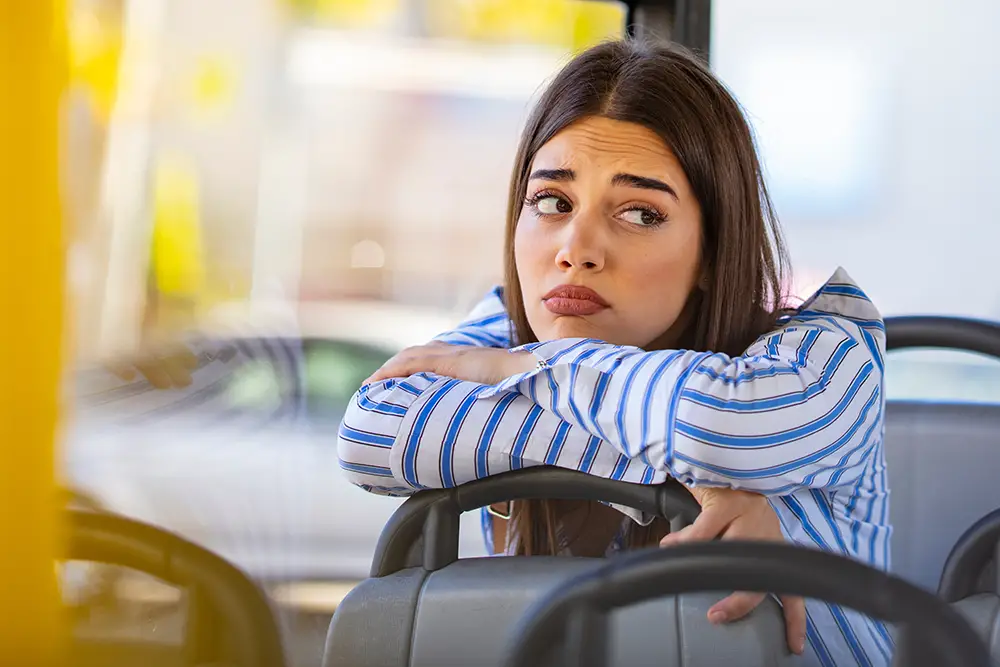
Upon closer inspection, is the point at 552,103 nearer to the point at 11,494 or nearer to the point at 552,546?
the point at 552,546

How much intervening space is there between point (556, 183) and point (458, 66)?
0.20 meters

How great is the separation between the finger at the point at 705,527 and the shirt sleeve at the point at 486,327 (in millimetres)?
338

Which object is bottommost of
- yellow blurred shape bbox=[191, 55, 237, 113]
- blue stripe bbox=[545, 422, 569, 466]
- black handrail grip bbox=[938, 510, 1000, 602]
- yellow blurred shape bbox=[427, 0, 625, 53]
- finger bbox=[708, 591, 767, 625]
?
black handrail grip bbox=[938, 510, 1000, 602]

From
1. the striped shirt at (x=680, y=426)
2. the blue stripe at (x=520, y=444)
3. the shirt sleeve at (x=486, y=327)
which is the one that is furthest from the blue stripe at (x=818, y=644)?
the shirt sleeve at (x=486, y=327)

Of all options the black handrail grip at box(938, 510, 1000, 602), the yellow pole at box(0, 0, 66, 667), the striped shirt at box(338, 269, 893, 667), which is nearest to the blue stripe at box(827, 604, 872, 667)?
the striped shirt at box(338, 269, 893, 667)

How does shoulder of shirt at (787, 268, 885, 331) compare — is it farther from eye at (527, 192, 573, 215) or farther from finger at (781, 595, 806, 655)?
finger at (781, 595, 806, 655)

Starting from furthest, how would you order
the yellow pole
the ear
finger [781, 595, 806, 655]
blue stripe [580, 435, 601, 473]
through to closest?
the ear < blue stripe [580, 435, 601, 473] < finger [781, 595, 806, 655] < the yellow pole

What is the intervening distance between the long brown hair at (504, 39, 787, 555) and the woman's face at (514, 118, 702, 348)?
0.02 metres

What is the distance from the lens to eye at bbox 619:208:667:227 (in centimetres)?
82

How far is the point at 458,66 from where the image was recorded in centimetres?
97

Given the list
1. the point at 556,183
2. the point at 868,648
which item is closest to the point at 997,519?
the point at 868,648

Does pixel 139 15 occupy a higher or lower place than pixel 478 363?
higher

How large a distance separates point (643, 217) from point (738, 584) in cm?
41

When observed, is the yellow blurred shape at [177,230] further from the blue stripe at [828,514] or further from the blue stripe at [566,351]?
the blue stripe at [828,514]
